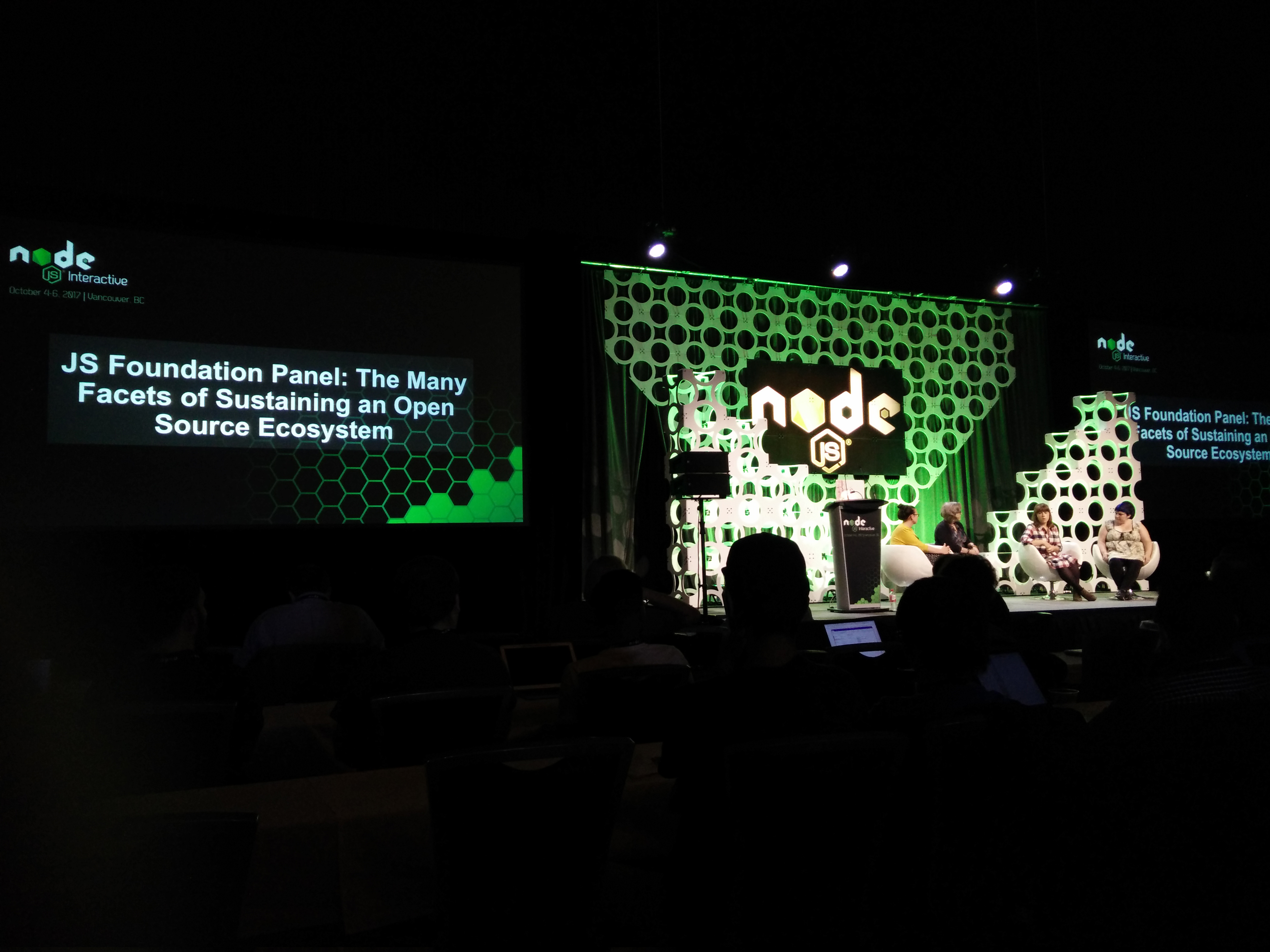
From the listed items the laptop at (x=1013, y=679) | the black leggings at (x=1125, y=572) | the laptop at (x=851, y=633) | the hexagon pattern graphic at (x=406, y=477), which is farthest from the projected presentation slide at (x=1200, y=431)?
the laptop at (x=1013, y=679)

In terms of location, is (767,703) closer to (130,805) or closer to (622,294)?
(130,805)

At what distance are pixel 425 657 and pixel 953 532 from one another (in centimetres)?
567

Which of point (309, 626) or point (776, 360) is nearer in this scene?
point (309, 626)

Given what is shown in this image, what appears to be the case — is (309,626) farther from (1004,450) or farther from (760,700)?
(1004,450)

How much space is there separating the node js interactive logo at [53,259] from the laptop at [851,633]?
420 centimetres

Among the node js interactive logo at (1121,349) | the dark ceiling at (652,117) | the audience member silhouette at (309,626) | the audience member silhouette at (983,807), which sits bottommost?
the audience member silhouette at (983,807)

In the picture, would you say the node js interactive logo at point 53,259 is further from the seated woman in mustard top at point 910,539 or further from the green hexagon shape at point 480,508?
the seated woman in mustard top at point 910,539

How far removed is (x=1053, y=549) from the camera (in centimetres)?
726

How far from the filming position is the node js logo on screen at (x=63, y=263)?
4.85 meters

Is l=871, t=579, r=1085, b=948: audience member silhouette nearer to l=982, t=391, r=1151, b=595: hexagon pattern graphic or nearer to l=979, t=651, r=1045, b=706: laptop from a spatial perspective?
l=979, t=651, r=1045, b=706: laptop

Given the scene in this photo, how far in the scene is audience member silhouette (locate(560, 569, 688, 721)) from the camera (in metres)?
2.24

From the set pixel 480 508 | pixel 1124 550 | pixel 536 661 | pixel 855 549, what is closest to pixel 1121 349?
pixel 1124 550

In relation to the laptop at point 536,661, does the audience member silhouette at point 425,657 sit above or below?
above

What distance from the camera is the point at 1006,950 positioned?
55.6 inches
